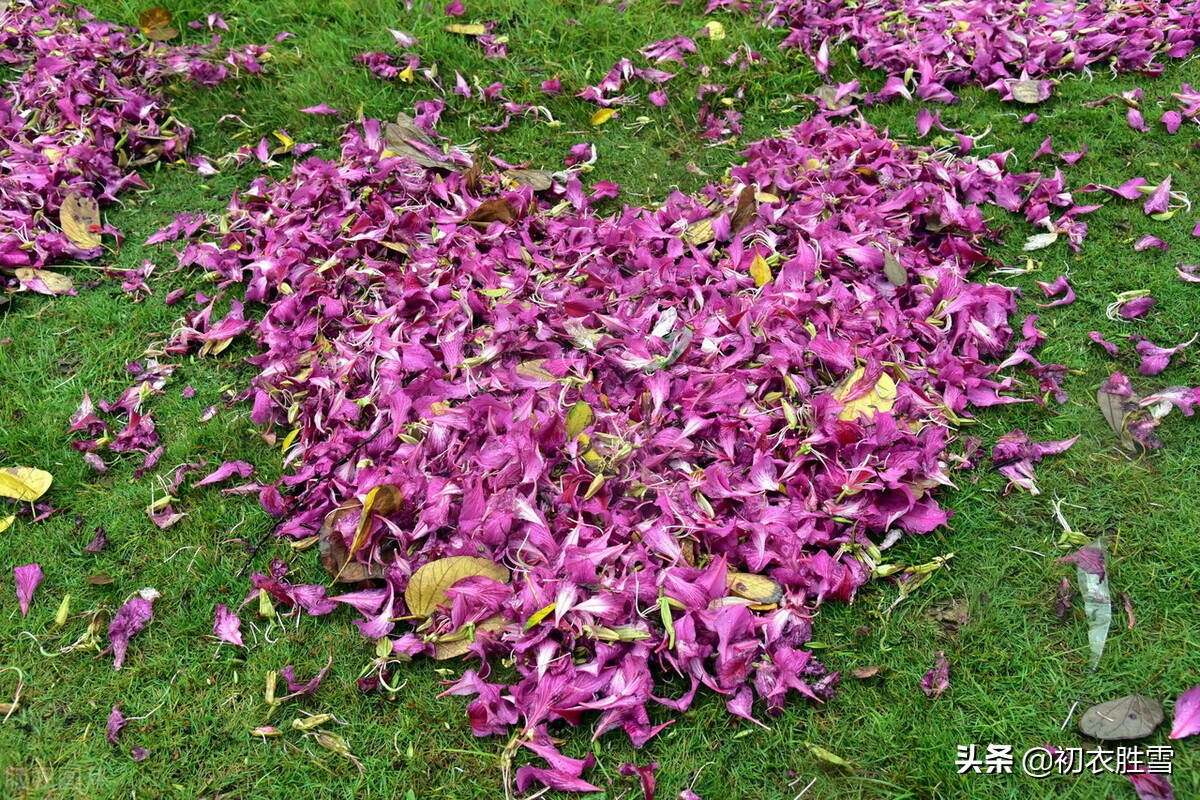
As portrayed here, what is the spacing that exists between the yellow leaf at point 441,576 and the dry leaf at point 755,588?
62cm

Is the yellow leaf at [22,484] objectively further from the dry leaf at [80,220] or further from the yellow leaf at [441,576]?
the yellow leaf at [441,576]

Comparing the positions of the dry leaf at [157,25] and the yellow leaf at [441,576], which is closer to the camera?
the yellow leaf at [441,576]

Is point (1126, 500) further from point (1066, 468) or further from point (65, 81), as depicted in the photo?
point (65, 81)

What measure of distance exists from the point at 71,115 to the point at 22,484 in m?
2.04

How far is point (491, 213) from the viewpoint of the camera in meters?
3.19

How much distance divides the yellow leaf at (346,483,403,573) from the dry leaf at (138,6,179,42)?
348 cm

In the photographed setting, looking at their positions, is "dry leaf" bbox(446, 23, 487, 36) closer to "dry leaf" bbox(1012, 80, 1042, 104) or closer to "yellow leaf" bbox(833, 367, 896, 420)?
"dry leaf" bbox(1012, 80, 1042, 104)

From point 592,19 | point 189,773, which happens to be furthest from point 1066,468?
point 592,19

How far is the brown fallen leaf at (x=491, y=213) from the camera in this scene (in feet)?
10.4

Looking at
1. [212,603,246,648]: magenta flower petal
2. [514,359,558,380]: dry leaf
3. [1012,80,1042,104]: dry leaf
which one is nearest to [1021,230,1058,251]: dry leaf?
[1012,80,1042,104]: dry leaf

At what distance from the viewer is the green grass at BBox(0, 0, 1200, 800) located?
2.09m

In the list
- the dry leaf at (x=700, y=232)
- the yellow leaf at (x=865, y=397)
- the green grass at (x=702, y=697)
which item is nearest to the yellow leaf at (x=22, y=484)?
the green grass at (x=702, y=697)

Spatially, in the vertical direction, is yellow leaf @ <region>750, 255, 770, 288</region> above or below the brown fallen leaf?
below

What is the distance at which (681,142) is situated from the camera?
3799 millimetres
